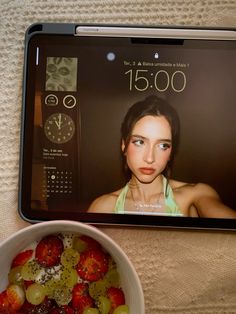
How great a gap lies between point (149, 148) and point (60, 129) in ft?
0.37

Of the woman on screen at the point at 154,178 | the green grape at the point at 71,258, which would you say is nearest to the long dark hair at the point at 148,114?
the woman on screen at the point at 154,178

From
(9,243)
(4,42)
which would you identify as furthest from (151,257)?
(4,42)

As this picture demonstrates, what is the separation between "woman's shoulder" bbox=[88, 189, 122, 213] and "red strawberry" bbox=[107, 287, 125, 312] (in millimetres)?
93

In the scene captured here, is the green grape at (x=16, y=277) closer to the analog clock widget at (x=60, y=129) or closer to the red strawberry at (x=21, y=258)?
the red strawberry at (x=21, y=258)

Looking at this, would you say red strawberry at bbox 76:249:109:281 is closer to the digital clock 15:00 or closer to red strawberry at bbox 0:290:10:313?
red strawberry at bbox 0:290:10:313

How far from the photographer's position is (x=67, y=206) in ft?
1.65

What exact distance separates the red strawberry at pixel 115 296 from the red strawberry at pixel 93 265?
21 millimetres

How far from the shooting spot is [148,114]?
50cm

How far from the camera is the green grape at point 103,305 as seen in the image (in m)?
0.47

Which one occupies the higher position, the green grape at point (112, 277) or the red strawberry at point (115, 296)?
the green grape at point (112, 277)

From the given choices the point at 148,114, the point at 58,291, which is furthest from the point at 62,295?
the point at 148,114

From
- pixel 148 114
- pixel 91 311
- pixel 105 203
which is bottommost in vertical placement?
pixel 91 311

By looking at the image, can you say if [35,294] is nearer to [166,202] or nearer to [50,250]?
[50,250]

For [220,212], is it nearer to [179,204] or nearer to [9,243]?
[179,204]
